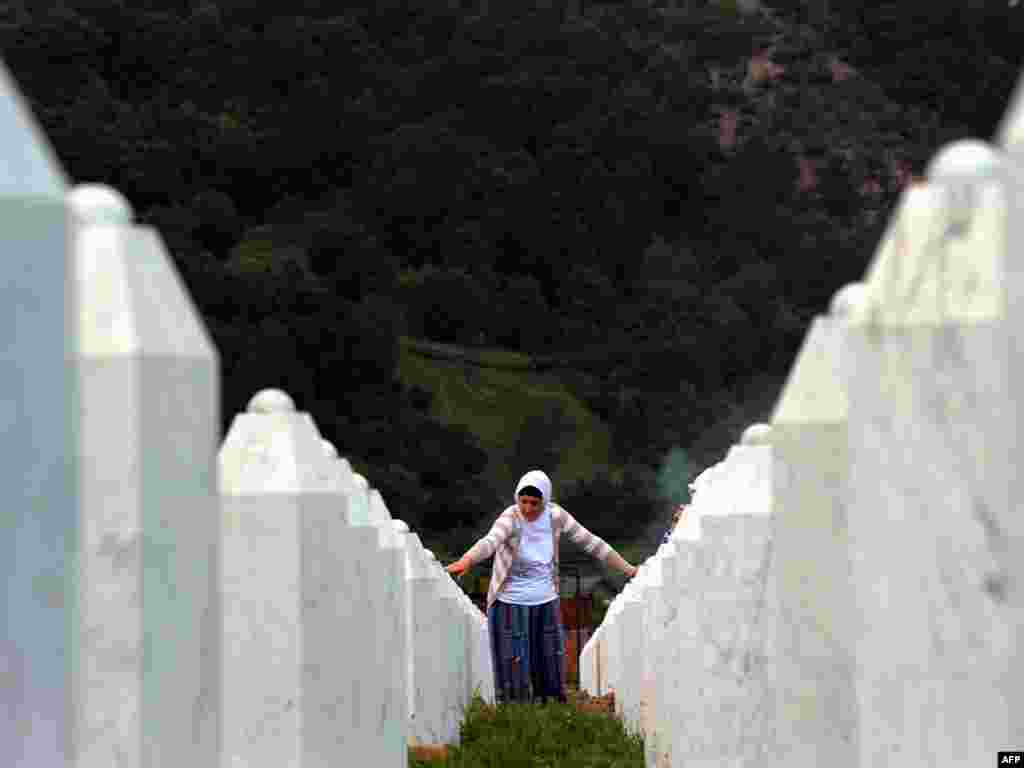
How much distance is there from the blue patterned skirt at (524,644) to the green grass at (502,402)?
55.4 meters

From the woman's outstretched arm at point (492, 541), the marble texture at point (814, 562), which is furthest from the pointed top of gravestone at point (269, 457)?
the woman's outstretched arm at point (492, 541)

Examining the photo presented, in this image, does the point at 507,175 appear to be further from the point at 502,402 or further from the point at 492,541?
the point at 492,541

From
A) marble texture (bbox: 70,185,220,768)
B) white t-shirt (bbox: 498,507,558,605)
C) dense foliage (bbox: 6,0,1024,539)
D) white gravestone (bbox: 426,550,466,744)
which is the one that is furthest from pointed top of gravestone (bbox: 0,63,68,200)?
dense foliage (bbox: 6,0,1024,539)

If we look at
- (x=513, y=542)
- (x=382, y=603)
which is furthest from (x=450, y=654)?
(x=382, y=603)

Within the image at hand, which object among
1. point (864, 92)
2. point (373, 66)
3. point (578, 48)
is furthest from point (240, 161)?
point (864, 92)

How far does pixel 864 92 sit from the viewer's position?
99.5 metres

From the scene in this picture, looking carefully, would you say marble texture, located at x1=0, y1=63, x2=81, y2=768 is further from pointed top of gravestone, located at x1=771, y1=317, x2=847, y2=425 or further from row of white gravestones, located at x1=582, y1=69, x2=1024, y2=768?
pointed top of gravestone, located at x1=771, y1=317, x2=847, y2=425

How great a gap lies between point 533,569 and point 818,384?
963cm

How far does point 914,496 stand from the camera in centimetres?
309

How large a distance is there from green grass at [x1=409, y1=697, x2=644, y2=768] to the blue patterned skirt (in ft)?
2.58

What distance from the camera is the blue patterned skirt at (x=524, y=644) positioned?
13586 millimetres

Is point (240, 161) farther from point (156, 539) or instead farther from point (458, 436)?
point (156, 539)

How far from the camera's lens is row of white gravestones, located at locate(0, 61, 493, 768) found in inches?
112

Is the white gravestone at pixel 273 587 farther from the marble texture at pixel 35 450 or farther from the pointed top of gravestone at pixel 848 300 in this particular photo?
the marble texture at pixel 35 450
